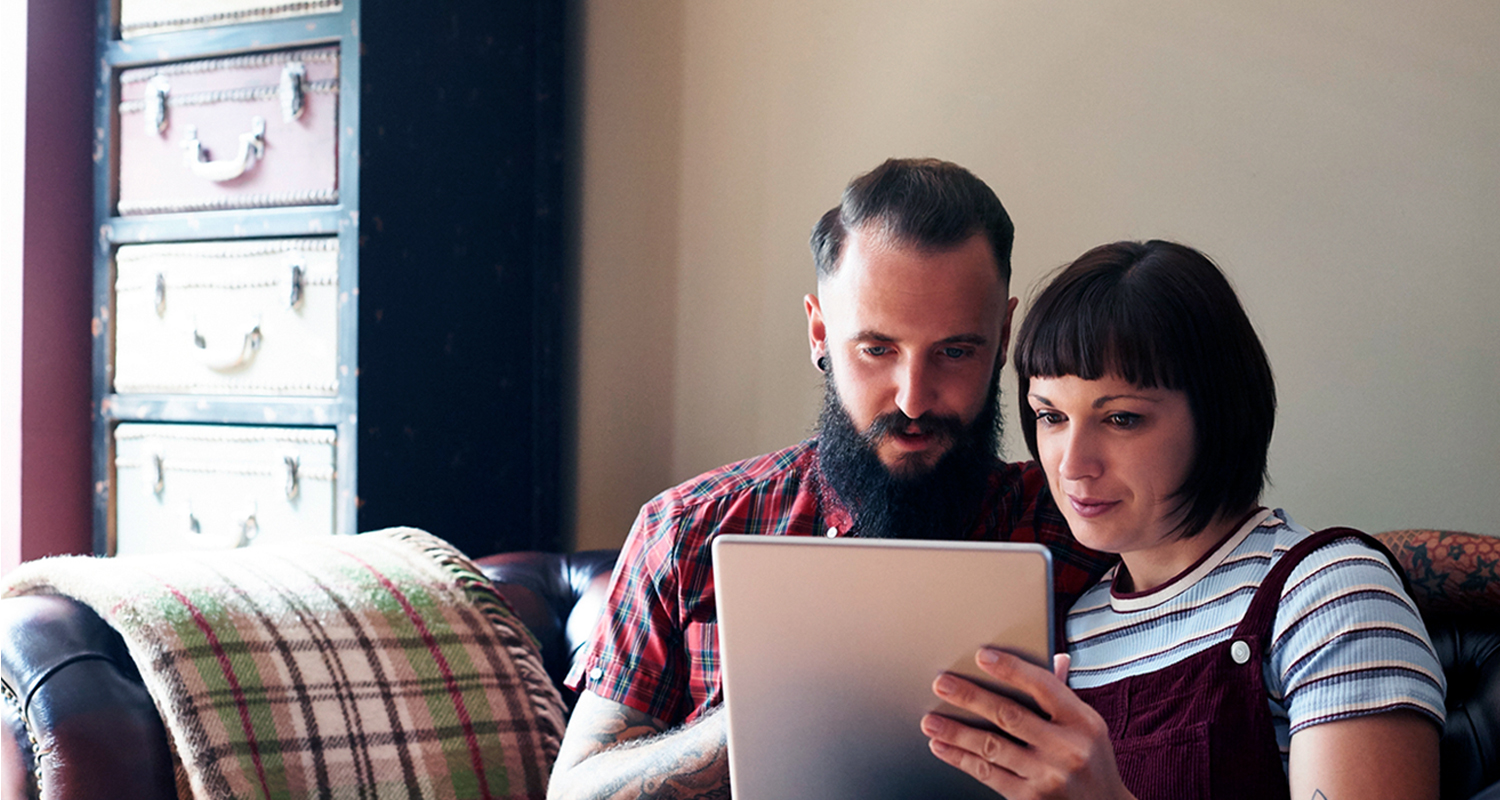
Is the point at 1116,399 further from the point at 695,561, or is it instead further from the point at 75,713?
the point at 75,713

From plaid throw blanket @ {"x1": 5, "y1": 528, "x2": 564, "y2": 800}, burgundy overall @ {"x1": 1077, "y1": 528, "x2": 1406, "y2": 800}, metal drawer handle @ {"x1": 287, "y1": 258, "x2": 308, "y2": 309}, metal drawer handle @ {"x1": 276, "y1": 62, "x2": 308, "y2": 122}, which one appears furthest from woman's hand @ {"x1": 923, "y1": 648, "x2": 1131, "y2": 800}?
metal drawer handle @ {"x1": 276, "y1": 62, "x2": 308, "y2": 122}

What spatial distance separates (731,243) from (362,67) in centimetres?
73

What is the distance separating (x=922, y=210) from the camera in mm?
1333

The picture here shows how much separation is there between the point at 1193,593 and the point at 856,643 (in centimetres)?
40

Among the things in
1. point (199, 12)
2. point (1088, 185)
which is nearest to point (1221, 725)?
point (1088, 185)

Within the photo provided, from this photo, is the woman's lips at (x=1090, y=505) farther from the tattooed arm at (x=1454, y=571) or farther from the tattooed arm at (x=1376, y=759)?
the tattooed arm at (x=1454, y=571)

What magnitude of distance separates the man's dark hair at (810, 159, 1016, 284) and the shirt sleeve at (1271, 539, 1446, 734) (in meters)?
0.52

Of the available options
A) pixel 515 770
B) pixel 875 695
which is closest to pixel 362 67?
pixel 515 770

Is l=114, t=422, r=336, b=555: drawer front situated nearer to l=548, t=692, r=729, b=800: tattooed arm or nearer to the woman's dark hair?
l=548, t=692, r=729, b=800: tattooed arm

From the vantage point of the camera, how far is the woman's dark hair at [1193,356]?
1.08m

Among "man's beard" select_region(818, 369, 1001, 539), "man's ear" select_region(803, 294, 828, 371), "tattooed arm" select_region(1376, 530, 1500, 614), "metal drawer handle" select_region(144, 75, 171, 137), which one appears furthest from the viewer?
"metal drawer handle" select_region(144, 75, 171, 137)

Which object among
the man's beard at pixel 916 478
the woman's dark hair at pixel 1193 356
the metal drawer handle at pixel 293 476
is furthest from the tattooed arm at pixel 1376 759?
the metal drawer handle at pixel 293 476

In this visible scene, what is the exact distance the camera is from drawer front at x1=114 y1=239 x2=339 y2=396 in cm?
196

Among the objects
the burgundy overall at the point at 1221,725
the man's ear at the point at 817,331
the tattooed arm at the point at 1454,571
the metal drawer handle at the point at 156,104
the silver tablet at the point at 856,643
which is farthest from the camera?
the metal drawer handle at the point at 156,104
